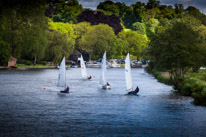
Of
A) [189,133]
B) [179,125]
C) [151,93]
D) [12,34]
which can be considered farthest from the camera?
[12,34]

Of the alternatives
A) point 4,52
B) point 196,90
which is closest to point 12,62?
point 4,52

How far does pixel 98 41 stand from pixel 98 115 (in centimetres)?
14274

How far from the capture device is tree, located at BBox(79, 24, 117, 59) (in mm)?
186375

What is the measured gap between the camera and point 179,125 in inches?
1558

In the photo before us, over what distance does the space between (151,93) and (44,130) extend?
31.5m

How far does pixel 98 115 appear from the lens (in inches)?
1737

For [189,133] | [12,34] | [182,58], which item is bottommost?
[189,133]

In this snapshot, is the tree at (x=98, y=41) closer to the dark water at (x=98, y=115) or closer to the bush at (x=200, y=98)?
the dark water at (x=98, y=115)

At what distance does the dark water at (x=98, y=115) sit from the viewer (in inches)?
1453

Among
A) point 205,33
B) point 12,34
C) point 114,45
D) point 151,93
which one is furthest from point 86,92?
point 114,45

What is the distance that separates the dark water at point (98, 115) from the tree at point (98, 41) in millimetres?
123138

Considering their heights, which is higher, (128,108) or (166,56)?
(166,56)

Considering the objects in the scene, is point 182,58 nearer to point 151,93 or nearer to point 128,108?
point 151,93

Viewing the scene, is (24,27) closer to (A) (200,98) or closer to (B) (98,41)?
(B) (98,41)
